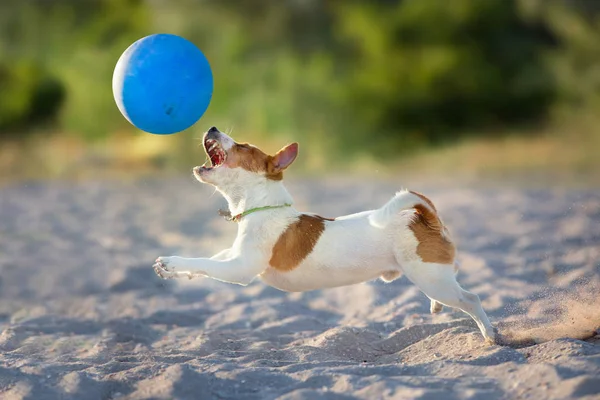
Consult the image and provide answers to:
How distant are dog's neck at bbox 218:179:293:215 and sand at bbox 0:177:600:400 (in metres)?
0.88

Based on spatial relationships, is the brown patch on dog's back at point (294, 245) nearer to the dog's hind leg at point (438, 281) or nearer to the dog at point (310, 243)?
the dog at point (310, 243)

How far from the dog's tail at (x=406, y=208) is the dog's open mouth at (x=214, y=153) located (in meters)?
0.95

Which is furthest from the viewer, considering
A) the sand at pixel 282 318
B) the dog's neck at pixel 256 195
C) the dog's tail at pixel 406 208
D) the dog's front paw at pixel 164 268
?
the dog's neck at pixel 256 195

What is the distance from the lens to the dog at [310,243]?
458 cm

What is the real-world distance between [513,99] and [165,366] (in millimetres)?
15509

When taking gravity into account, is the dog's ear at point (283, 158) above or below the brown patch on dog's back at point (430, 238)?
above

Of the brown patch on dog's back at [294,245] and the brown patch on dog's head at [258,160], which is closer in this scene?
the brown patch on dog's back at [294,245]

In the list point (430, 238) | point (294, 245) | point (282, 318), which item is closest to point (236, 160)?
point (294, 245)

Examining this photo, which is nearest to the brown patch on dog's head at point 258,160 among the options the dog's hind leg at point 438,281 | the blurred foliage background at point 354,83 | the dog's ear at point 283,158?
the dog's ear at point 283,158

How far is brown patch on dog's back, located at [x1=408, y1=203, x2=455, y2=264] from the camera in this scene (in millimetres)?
4586

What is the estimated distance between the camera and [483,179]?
14219 millimetres

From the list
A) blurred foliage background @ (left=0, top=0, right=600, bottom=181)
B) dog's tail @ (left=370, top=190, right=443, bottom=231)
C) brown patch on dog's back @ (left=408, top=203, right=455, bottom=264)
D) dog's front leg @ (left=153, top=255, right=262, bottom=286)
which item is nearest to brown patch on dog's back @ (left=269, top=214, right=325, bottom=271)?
dog's front leg @ (left=153, top=255, right=262, bottom=286)

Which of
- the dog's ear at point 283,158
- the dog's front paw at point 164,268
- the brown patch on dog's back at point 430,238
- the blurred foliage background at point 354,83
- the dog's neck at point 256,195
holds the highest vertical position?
the blurred foliage background at point 354,83

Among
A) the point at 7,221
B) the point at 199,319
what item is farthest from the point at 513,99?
the point at 199,319
